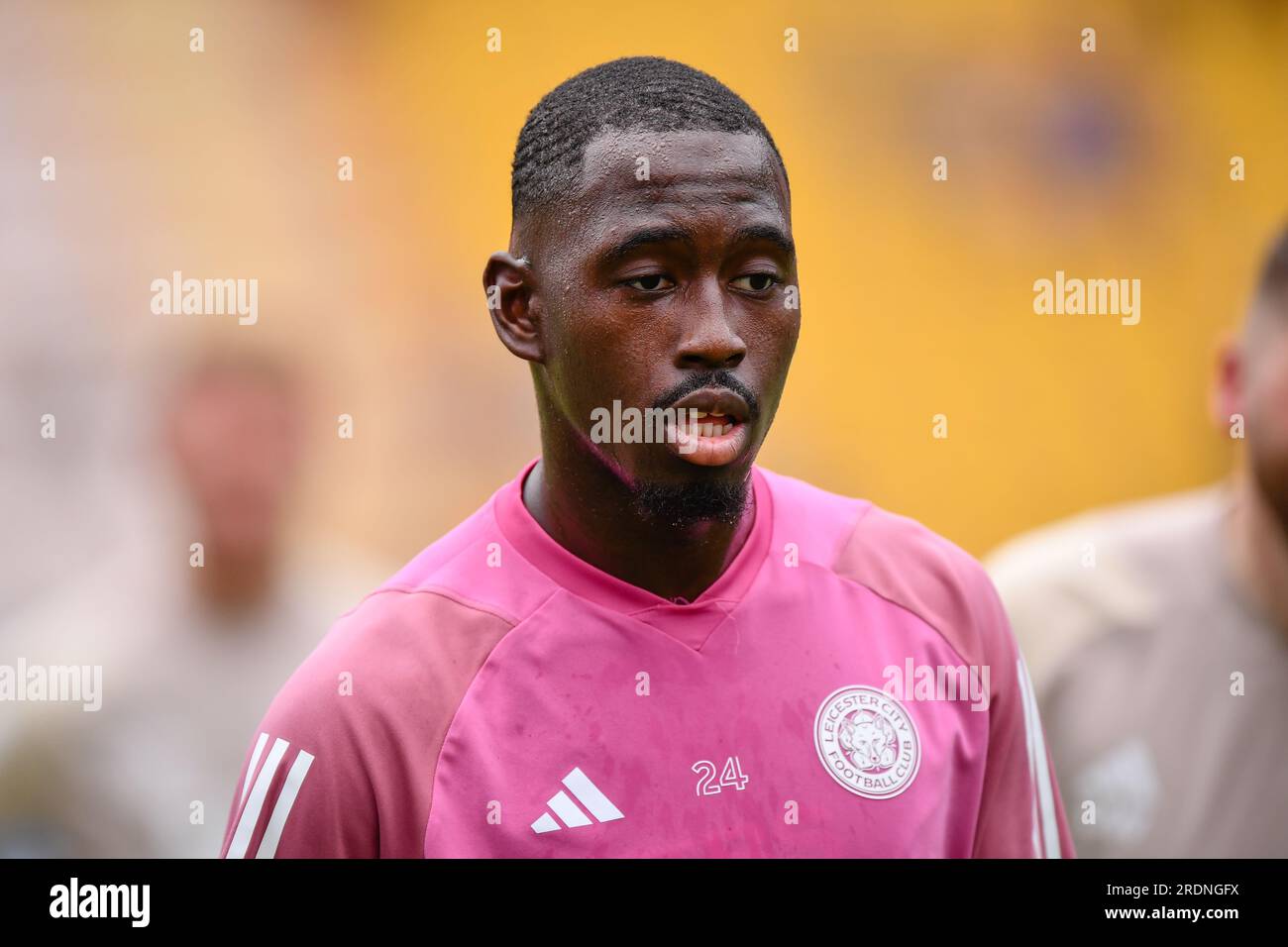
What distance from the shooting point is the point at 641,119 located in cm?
244

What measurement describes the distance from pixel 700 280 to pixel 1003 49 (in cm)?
468

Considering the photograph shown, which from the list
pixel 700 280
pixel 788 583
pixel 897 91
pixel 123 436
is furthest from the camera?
pixel 897 91

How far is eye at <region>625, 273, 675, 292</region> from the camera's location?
239cm

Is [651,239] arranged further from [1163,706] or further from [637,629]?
[1163,706]

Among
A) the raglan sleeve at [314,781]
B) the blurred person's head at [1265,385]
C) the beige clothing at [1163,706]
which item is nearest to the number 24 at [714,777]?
the raglan sleeve at [314,781]

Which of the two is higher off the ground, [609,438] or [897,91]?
[897,91]

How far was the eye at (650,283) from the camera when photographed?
2.39 m

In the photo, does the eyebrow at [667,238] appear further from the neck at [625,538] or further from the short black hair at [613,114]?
the neck at [625,538]

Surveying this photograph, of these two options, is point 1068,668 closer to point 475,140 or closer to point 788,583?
point 788,583

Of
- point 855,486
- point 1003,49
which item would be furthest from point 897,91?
point 855,486

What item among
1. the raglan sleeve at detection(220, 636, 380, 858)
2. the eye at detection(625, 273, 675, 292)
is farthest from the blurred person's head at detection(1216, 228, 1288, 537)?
the raglan sleeve at detection(220, 636, 380, 858)

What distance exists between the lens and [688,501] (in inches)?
98.0

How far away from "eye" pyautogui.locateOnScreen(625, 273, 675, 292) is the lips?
18 cm

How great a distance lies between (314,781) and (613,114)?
120 cm
